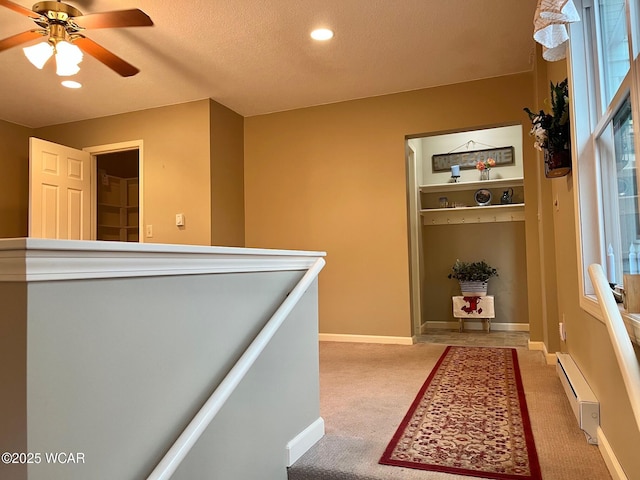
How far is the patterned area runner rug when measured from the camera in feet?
5.76

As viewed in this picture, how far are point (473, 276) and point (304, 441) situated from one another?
3.65m

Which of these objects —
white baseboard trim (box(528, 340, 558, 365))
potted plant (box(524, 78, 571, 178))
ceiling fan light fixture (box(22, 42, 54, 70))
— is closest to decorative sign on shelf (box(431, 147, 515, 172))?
white baseboard trim (box(528, 340, 558, 365))

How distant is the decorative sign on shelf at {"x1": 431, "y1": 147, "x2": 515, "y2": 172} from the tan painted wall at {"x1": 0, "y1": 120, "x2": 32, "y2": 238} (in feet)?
15.1

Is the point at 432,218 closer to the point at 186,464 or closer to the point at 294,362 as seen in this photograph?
the point at 294,362

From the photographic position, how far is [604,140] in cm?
202

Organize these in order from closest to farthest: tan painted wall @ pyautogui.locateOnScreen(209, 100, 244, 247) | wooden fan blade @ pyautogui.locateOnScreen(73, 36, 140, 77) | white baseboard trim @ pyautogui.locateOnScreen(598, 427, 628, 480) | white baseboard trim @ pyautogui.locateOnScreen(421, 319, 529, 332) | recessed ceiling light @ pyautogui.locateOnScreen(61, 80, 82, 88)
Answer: white baseboard trim @ pyautogui.locateOnScreen(598, 427, 628, 480), wooden fan blade @ pyautogui.locateOnScreen(73, 36, 140, 77), recessed ceiling light @ pyautogui.locateOnScreen(61, 80, 82, 88), tan painted wall @ pyautogui.locateOnScreen(209, 100, 244, 247), white baseboard trim @ pyautogui.locateOnScreen(421, 319, 529, 332)

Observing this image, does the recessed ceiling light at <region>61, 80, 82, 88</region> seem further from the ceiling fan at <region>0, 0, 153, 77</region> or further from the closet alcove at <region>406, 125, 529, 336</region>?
the closet alcove at <region>406, 125, 529, 336</region>

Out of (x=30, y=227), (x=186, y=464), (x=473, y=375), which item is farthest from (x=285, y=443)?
(x=30, y=227)

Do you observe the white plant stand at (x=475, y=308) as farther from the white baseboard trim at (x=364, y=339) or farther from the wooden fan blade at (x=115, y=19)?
the wooden fan blade at (x=115, y=19)

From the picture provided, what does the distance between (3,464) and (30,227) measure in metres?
4.06

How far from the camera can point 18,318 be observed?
814 millimetres

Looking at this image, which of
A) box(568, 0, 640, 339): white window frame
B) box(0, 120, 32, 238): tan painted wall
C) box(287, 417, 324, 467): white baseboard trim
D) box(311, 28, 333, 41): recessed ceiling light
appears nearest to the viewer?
box(287, 417, 324, 467): white baseboard trim

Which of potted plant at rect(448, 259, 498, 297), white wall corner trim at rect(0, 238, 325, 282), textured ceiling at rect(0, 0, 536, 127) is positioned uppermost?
textured ceiling at rect(0, 0, 536, 127)

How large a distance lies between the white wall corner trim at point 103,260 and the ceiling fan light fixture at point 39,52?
2.04 meters
